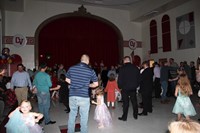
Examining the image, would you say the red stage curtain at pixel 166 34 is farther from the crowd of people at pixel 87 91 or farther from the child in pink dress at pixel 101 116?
the child in pink dress at pixel 101 116

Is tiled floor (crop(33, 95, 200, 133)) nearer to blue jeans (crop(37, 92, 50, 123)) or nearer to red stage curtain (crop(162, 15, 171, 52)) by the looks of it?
blue jeans (crop(37, 92, 50, 123))

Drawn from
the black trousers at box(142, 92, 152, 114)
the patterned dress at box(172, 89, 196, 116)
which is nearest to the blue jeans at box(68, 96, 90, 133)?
the patterned dress at box(172, 89, 196, 116)

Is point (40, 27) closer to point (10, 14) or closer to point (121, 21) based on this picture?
point (10, 14)

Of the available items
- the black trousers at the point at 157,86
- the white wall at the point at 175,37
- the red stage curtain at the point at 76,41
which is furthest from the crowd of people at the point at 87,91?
the red stage curtain at the point at 76,41

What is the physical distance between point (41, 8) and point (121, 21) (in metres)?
5.06

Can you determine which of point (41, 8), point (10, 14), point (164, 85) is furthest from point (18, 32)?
point (164, 85)

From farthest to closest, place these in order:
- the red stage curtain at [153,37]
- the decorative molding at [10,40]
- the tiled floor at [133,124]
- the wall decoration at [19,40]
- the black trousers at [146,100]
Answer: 1. the red stage curtain at [153,37]
2. the wall decoration at [19,40]
3. the decorative molding at [10,40]
4. the black trousers at [146,100]
5. the tiled floor at [133,124]

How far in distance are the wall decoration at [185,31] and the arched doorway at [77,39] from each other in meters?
3.84

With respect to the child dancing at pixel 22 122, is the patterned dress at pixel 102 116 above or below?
below

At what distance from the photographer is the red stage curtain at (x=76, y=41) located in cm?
1220

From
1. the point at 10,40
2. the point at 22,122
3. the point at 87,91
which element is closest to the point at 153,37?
the point at 10,40

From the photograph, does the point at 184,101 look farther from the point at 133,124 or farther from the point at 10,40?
the point at 10,40

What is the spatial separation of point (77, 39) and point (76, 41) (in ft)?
0.47

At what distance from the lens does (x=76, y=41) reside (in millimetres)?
12953
